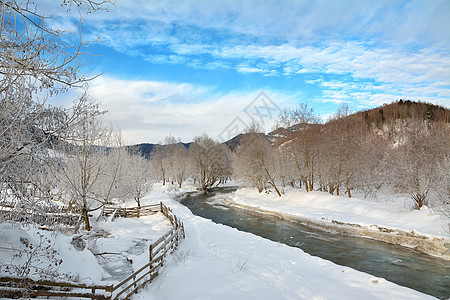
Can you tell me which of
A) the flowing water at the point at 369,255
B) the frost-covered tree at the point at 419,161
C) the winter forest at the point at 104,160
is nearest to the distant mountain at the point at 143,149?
the winter forest at the point at 104,160

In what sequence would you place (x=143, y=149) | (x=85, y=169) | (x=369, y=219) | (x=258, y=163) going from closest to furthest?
(x=85, y=169) < (x=369, y=219) < (x=258, y=163) < (x=143, y=149)

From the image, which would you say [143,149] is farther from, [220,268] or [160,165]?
[220,268]

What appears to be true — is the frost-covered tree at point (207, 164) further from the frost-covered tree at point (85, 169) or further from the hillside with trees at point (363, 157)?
the frost-covered tree at point (85, 169)

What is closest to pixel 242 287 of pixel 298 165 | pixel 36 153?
pixel 36 153

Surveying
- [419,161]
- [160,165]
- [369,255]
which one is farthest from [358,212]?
[160,165]

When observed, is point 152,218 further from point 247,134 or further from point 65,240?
point 247,134

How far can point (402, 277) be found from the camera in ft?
35.2

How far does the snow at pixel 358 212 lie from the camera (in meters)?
15.4

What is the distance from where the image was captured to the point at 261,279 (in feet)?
29.4

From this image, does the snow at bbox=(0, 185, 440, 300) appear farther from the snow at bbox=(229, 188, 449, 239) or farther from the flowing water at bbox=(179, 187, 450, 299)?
the flowing water at bbox=(179, 187, 450, 299)

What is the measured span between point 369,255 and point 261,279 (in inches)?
318

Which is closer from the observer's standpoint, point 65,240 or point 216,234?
point 65,240

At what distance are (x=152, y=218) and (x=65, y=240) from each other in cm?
1348

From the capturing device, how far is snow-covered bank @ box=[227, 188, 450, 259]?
46.7 ft
